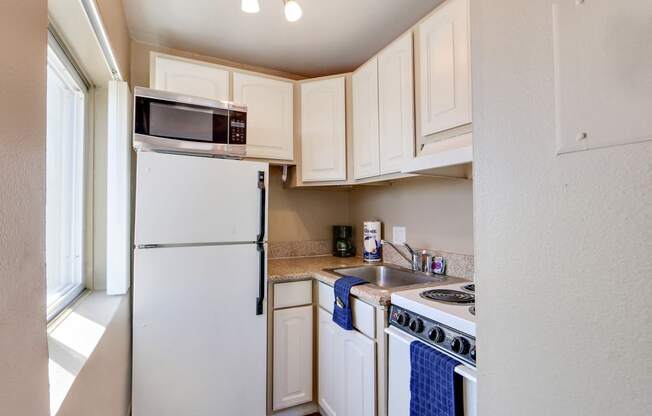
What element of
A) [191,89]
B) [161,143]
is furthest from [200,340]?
[191,89]

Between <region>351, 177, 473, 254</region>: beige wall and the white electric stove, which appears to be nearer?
the white electric stove

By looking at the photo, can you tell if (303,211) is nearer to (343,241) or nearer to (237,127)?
(343,241)

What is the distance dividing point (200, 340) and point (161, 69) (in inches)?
63.8

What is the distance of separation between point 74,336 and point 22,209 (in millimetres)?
805

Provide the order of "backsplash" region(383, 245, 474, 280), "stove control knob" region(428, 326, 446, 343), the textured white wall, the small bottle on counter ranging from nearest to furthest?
the textured white wall → "stove control knob" region(428, 326, 446, 343) → "backsplash" region(383, 245, 474, 280) → the small bottle on counter

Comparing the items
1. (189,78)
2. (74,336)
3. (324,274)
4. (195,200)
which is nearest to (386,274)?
(324,274)

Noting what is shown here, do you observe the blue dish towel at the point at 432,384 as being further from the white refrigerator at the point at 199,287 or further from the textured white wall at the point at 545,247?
the white refrigerator at the point at 199,287

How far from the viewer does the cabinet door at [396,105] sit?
166 cm

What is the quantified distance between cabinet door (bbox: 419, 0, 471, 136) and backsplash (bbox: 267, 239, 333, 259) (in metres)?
1.40

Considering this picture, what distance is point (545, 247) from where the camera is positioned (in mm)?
552

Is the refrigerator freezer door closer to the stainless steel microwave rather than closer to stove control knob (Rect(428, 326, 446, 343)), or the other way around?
the stainless steel microwave

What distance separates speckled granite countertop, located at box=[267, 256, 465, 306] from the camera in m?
1.45

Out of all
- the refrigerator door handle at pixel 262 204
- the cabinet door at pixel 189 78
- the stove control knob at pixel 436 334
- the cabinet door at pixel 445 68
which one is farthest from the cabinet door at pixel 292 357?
the cabinet door at pixel 189 78

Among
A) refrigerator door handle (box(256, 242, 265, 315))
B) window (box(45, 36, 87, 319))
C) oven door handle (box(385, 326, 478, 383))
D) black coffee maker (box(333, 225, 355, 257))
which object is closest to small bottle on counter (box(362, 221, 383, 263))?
black coffee maker (box(333, 225, 355, 257))
